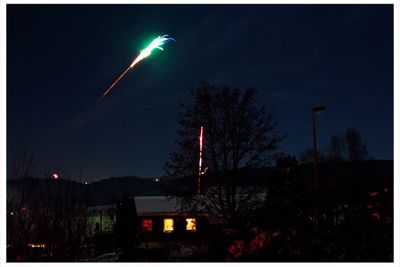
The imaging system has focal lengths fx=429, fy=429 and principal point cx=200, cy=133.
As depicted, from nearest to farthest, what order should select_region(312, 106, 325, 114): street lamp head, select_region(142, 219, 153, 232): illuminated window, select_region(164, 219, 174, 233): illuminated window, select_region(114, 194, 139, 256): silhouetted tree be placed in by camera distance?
1. select_region(312, 106, 325, 114): street lamp head
2. select_region(114, 194, 139, 256): silhouetted tree
3. select_region(164, 219, 174, 233): illuminated window
4. select_region(142, 219, 153, 232): illuminated window

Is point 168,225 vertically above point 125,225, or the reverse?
point 125,225

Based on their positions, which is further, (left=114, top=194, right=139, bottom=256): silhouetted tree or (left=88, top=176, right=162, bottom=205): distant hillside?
(left=88, top=176, right=162, bottom=205): distant hillside

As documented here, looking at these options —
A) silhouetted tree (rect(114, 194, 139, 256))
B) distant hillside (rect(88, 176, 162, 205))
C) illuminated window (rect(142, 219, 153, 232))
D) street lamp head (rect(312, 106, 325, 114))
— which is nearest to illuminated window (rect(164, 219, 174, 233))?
illuminated window (rect(142, 219, 153, 232))

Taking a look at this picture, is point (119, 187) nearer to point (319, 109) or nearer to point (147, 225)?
point (147, 225)

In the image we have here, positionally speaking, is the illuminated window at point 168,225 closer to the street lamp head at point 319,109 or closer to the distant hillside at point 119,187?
the street lamp head at point 319,109

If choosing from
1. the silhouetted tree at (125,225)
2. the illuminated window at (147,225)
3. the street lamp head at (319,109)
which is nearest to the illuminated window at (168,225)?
the illuminated window at (147,225)

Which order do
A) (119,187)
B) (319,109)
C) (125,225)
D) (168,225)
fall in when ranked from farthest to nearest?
(119,187)
(168,225)
(125,225)
(319,109)

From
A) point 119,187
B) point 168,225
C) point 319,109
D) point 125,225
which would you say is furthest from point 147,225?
point 119,187

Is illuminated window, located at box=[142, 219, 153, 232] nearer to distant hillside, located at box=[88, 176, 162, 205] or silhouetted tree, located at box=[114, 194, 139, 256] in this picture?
silhouetted tree, located at box=[114, 194, 139, 256]

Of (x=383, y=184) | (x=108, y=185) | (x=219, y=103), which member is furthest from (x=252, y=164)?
(x=108, y=185)

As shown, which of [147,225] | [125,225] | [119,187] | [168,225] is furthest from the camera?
[119,187]

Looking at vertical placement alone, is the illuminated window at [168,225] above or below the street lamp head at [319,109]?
below

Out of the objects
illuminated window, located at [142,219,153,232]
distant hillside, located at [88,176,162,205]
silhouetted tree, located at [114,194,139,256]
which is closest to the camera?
silhouetted tree, located at [114,194,139,256]
